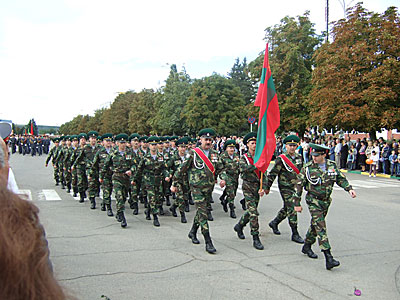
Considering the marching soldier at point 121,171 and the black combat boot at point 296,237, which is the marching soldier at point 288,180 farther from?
the marching soldier at point 121,171

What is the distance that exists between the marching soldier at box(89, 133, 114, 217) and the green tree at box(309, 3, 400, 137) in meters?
15.2

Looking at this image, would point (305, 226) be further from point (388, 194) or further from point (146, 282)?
point (388, 194)

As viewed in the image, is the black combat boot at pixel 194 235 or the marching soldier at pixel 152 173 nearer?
the black combat boot at pixel 194 235

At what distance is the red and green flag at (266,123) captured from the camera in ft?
23.2

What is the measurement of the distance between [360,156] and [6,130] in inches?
799

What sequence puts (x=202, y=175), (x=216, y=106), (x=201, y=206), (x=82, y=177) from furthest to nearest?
1. (x=216, y=106)
2. (x=82, y=177)
3. (x=202, y=175)
4. (x=201, y=206)

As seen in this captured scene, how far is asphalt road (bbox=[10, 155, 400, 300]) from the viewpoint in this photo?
4.84 meters

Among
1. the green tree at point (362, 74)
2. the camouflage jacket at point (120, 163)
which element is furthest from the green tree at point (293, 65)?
the camouflage jacket at point (120, 163)

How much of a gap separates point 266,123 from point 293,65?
25924 millimetres

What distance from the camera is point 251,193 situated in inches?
280

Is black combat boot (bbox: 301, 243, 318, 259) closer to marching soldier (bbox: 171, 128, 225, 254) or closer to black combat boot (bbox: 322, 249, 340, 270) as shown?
black combat boot (bbox: 322, 249, 340, 270)

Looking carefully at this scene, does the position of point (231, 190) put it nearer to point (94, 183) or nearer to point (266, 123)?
point (266, 123)

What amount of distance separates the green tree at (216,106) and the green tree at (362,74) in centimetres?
1328

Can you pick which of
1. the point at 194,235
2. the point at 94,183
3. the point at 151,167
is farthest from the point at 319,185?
the point at 94,183
